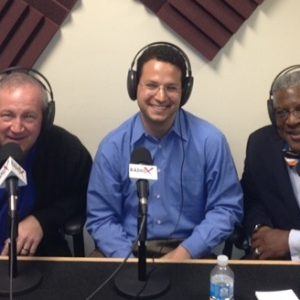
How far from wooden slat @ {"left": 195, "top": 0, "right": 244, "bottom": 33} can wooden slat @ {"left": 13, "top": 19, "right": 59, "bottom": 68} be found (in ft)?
2.28

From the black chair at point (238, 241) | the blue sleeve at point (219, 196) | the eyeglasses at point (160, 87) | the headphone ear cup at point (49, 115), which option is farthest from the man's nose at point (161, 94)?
the black chair at point (238, 241)

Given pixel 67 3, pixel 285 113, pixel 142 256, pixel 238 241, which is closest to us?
pixel 142 256

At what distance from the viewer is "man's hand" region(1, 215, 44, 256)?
6.07 feet

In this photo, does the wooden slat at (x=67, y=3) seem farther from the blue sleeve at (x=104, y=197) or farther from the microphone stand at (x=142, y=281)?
the microphone stand at (x=142, y=281)

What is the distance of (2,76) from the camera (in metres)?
2.02

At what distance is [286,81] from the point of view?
1.99 meters

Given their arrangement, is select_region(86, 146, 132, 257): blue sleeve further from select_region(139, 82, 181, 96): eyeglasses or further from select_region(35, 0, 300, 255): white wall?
select_region(35, 0, 300, 255): white wall

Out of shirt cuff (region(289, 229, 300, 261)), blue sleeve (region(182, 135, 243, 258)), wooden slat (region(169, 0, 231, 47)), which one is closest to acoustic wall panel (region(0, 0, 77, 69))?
wooden slat (region(169, 0, 231, 47))

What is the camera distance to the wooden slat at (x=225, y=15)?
2398 mm

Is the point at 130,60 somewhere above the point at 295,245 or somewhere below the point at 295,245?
above

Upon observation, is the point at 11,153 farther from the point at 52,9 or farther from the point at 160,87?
the point at 52,9

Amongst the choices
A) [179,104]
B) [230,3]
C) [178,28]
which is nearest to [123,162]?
[179,104]

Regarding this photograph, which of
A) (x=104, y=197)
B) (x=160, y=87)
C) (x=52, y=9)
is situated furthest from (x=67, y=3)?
(x=104, y=197)

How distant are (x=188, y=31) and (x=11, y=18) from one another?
0.82m
